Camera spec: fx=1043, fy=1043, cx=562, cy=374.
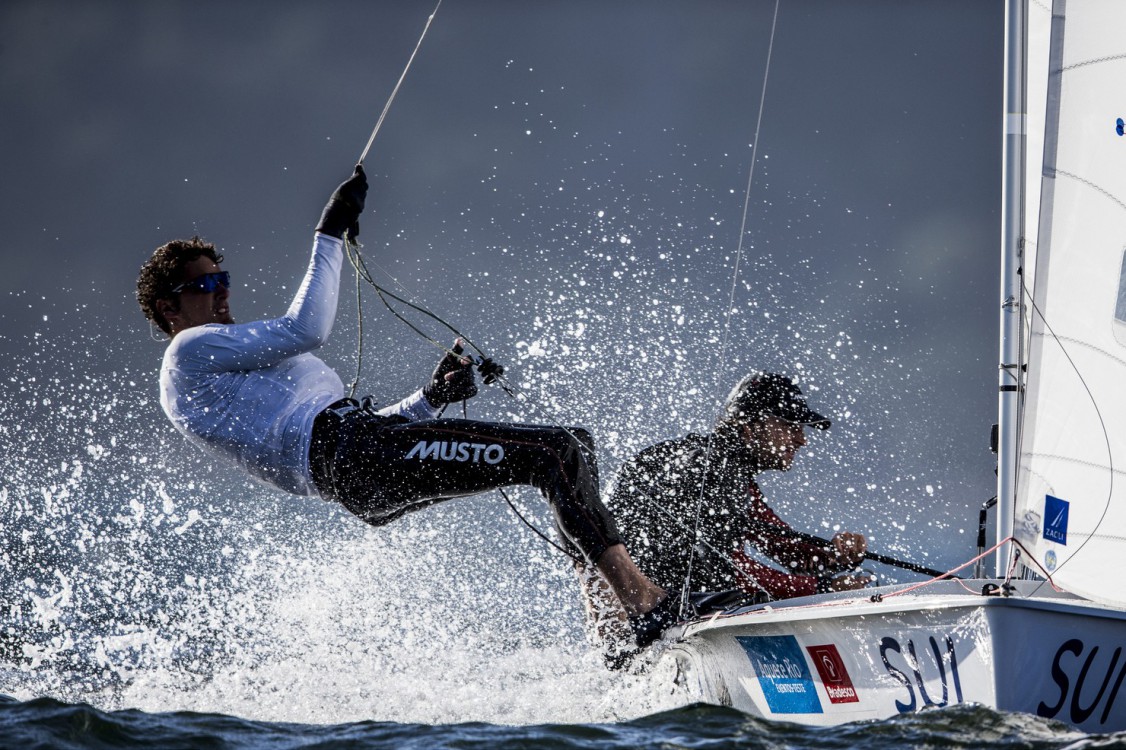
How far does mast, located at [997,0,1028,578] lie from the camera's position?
147 inches

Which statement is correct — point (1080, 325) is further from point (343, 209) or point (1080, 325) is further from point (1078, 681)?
point (343, 209)

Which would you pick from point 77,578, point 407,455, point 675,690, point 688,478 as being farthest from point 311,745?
point 77,578

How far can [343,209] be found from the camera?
3.92 metres

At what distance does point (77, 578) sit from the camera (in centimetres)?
1673

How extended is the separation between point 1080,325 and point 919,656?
54.1 inches

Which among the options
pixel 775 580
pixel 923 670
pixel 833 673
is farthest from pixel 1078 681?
pixel 775 580

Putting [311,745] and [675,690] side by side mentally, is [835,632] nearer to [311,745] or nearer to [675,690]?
[675,690]

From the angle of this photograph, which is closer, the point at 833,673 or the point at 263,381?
the point at 833,673

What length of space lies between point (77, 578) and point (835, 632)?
16138 mm

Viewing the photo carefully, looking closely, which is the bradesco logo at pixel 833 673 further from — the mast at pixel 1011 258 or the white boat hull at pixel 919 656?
the mast at pixel 1011 258

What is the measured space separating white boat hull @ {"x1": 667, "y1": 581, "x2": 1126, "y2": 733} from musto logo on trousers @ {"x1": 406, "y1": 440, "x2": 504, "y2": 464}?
2.99 feet

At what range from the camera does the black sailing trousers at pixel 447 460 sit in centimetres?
369

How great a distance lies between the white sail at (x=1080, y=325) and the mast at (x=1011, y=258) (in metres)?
0.06

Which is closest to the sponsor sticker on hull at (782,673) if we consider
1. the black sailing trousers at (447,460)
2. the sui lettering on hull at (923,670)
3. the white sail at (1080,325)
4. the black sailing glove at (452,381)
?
the sui lettering on hull at (923,670)
